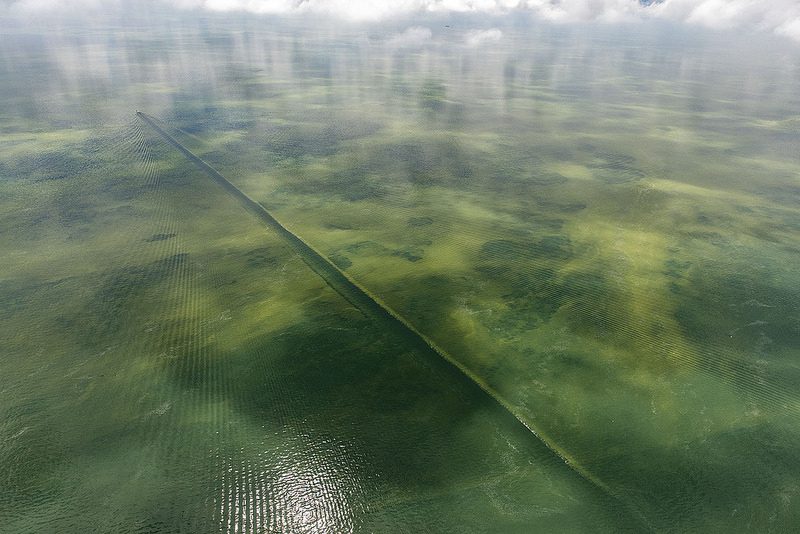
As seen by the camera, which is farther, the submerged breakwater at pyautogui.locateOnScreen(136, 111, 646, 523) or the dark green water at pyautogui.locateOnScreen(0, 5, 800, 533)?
the submerged breakwater at pyautogui.locateOnScreen(136, 111, 646, 523)

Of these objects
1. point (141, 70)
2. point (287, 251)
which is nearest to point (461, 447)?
point (287, 251)

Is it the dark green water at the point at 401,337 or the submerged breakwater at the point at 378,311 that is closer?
the dark green water at the point at 401,337

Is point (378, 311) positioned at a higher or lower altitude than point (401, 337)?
higher

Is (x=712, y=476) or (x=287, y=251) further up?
(x=287, y=251)

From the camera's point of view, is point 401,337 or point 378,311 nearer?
point 401,337

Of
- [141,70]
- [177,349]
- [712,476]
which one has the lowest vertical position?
[712,476]

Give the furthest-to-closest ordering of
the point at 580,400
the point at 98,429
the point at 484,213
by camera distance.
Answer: the point at 484,213 < the point at 580,400 < the point at 98,429

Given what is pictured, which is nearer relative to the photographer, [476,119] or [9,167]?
[9,167]

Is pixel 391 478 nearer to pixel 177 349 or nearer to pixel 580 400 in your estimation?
pixel 580 400
